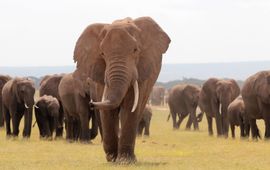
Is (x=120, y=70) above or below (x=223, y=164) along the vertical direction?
Result: above

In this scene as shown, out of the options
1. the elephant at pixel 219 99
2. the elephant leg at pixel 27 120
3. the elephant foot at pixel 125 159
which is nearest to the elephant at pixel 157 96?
the elephant at pixel 219 99

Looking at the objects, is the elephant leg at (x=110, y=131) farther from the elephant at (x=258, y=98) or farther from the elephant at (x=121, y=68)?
the elephant at (x=258, y=98)

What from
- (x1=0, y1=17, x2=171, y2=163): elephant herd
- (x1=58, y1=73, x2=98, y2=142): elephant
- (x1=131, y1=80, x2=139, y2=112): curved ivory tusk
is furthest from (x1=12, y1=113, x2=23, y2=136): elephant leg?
(x1=131, y1=80, x2=139, y2=112): curved ivory tusk

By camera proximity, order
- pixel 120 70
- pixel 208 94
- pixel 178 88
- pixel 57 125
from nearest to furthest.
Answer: pixel 120 70, pixel 57 125, pixel 208 94, pixel 178 88

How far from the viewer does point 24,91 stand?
27.3m

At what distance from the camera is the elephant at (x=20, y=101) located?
88.9ft

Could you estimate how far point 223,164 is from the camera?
15086mm

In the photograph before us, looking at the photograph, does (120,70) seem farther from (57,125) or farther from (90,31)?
(57,125)

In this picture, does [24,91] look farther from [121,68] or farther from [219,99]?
[121,68]

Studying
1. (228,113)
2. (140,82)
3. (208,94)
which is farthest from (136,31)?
(208,94)

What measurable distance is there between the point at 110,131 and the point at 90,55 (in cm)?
154

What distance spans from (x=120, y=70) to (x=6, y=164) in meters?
3.44

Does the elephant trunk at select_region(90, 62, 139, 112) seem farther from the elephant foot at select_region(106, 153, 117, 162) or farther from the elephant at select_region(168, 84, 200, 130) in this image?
the elephant at select_region(168, 84, 200, 130)

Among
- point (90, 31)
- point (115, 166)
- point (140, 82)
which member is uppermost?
point (90, 31)
